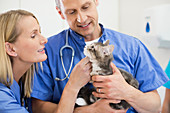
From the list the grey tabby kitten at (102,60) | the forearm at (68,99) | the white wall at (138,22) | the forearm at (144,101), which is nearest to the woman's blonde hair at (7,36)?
the forearm at (68,99)

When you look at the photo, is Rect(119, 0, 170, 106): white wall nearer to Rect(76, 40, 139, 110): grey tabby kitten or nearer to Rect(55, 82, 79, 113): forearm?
Rect(76, 40, 139, 110): grey tabby kitten

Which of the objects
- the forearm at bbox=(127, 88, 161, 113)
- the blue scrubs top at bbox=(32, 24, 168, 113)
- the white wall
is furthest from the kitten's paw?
the white wall

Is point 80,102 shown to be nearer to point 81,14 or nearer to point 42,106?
point 42,106

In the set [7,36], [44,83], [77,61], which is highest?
[7,36]

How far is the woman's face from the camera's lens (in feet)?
3.78

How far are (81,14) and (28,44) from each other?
1.35ft

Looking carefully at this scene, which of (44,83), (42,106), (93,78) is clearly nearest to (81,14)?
(93,78)

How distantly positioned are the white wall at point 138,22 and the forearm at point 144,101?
114cm

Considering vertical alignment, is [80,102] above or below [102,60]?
below

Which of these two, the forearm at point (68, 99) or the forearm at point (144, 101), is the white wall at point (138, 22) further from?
the forearm at point (68, 99)

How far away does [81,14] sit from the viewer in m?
1.23

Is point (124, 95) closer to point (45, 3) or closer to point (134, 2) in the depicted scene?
point (45, 3)

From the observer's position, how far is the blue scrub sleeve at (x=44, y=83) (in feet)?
4.21

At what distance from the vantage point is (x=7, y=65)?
111 centimetres
